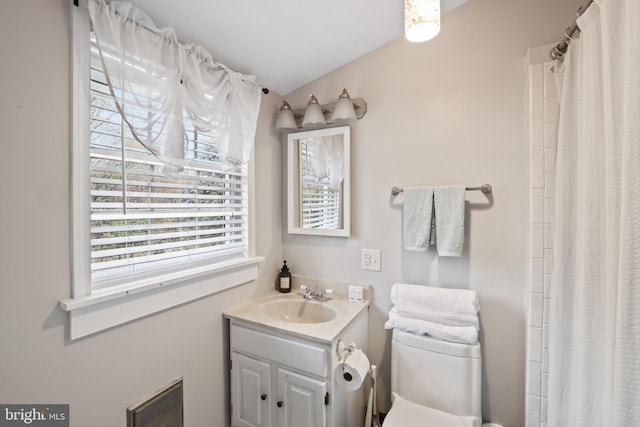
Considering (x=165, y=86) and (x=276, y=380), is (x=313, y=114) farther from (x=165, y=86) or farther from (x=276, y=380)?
(x=276, y=380)

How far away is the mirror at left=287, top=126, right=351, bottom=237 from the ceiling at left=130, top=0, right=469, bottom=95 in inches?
16.8

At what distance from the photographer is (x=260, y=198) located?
5.83ft

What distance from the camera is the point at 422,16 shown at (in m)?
0.92

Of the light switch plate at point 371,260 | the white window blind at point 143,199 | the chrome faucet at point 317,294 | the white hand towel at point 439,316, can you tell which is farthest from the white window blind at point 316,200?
the white hand towel at point 439,316

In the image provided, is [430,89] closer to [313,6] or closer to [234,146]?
[313,6]

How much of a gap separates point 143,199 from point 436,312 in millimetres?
1496

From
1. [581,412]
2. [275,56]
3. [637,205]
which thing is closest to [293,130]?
[275,56]

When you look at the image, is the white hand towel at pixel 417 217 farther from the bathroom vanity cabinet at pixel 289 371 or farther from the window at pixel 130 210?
the window at pixel 130 210

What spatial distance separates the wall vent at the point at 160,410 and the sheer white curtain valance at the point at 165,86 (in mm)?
993

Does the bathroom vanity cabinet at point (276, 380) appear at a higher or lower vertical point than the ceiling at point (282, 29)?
lower

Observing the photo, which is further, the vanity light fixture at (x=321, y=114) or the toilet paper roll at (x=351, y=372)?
the vanity light fixture at (x=321, y=114)

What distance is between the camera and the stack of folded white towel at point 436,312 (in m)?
1.34

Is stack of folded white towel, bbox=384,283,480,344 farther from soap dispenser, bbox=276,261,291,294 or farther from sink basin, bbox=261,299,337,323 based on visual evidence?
soap dispenser, bbox=276,261,291,294

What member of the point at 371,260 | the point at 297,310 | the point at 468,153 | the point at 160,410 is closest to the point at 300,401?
the point at 297,310
